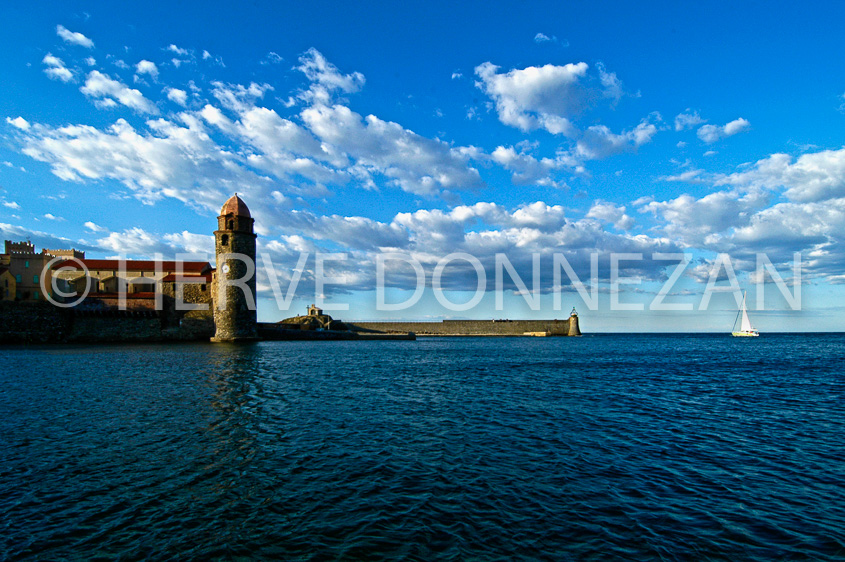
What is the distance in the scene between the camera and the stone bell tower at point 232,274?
5825cm

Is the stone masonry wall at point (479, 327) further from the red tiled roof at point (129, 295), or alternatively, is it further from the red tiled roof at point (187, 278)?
the red tiled roof at point (129, 295)

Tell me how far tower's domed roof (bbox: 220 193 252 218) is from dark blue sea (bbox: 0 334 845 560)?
1662 inches

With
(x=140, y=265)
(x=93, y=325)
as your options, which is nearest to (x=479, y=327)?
(x=140, y=265)

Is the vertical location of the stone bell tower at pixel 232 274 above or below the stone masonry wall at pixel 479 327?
above

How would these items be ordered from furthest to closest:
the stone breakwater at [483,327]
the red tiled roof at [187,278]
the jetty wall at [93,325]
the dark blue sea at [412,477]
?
1. the stone breakwater at [483,327]
2. the red tiled roof at [187,278]
3. the jetty wall at [93,325]
4. the dark blue sea at [412,477]

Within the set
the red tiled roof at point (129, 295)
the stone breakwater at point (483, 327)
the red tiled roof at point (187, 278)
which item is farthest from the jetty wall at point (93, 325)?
the stone breakwater at point (483, 327)

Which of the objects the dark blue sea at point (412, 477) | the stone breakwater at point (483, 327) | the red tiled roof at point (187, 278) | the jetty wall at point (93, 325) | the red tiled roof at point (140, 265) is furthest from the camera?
the stone breakwater at point (483, 327)

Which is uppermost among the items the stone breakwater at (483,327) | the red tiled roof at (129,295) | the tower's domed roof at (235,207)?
the tower's domed roof at (235,207)

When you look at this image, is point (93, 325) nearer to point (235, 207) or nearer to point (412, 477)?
point (235, 207)

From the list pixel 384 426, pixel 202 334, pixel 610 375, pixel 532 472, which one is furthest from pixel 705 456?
pixel 202 334

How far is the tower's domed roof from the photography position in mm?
58856

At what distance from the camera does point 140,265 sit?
71.2 m

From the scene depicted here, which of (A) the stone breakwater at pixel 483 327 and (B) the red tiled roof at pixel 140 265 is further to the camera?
(A) the stone breakwater at pixel 483 327

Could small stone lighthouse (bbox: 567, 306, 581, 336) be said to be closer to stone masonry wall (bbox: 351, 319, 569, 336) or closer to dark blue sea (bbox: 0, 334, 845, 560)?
stone masonry wall (bbox: 351, 319, 569, 336)
